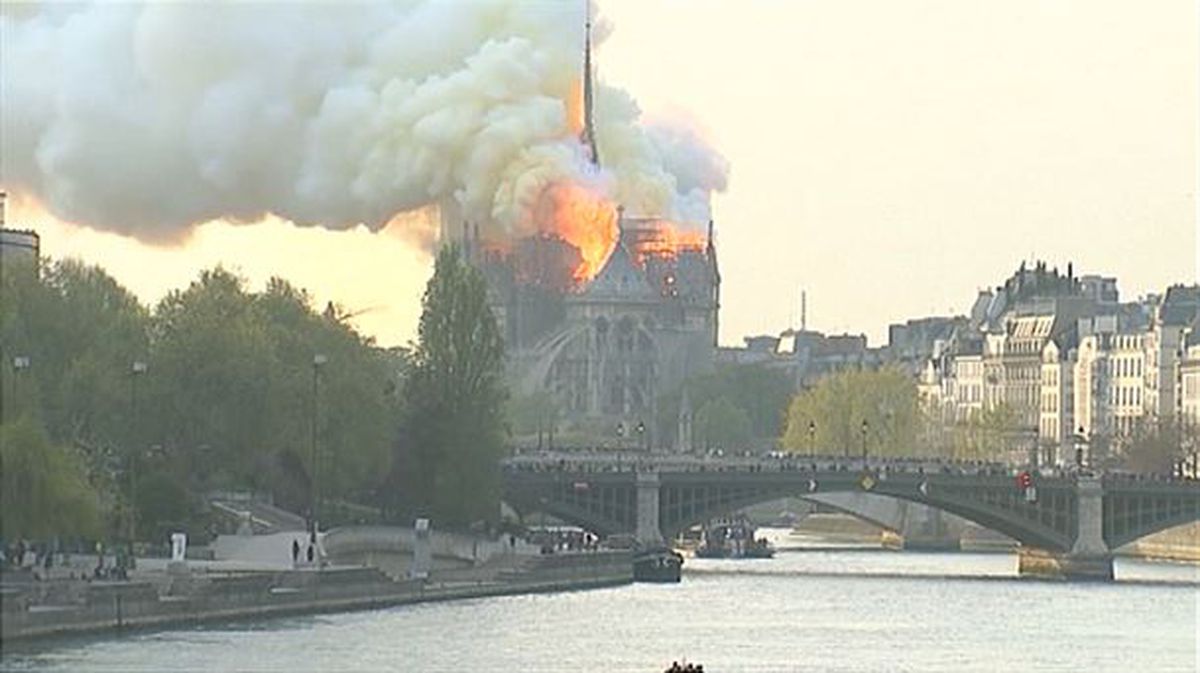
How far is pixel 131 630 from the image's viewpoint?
70.5m

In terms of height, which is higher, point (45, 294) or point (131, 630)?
point (45, 294)

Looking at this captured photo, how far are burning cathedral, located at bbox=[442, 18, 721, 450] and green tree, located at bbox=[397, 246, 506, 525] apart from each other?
5852 centimetres

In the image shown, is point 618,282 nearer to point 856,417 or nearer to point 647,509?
point 856,417

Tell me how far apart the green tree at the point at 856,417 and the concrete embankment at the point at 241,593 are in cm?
6407

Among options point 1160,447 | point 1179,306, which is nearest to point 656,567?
point 1160,447

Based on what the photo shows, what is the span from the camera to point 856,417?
168 m

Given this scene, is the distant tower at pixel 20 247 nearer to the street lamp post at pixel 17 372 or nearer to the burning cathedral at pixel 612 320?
the street lamp post at pixel 17 372

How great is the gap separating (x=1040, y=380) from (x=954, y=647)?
325 ft

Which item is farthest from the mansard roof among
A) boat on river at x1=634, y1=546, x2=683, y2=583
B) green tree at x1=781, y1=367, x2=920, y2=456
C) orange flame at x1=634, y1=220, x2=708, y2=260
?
boat on river at x1=634, y1=546, x2=683, y2=583

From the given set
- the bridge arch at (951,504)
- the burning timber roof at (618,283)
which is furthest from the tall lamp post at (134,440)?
the burning timber roof at (618,283)

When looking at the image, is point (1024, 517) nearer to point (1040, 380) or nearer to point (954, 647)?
point (954, 647)

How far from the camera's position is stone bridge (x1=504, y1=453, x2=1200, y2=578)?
112 metres

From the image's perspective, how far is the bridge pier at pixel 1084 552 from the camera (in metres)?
111

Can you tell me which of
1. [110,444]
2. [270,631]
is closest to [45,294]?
[110,444]
